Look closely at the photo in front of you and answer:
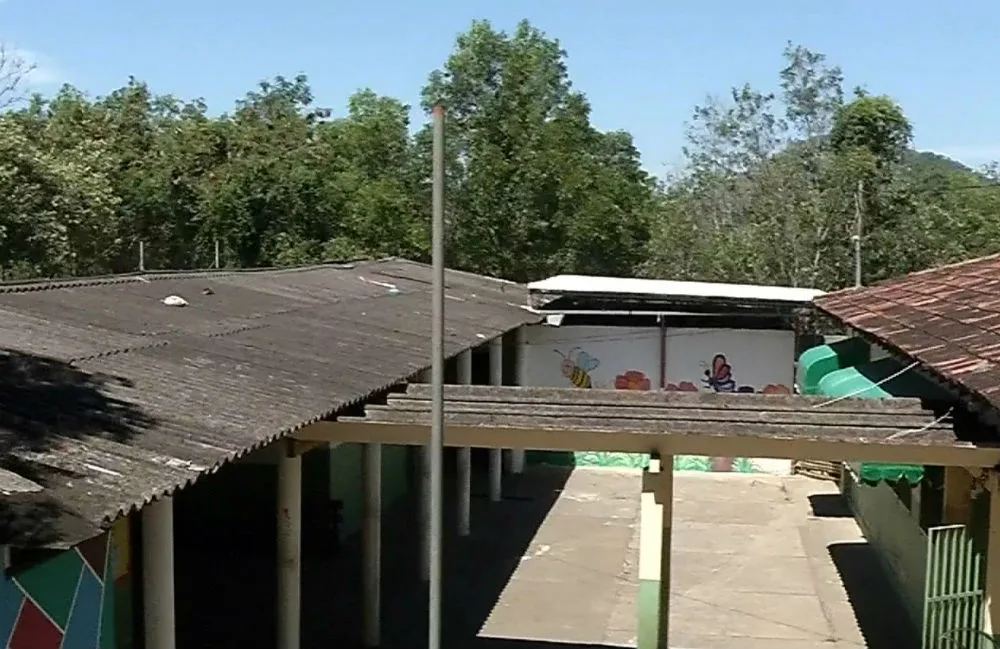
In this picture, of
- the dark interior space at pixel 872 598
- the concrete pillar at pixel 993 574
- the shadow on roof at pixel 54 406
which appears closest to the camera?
the shadow on roof at pixel 54 406

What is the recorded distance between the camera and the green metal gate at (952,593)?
25.7 ft

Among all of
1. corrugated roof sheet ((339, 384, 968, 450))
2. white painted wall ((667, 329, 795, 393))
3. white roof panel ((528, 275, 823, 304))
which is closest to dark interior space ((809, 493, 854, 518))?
white painted wall ((667, 329, 795, 393))

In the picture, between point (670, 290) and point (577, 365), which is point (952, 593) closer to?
point (670, 290)

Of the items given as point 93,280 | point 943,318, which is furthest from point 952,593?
point 93,280

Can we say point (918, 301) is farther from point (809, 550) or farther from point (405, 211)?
point (405, 211)

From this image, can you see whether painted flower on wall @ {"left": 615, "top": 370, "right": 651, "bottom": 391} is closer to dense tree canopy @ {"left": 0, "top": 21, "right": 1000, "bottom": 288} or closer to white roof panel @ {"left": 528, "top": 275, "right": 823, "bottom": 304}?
white roof panel @ {"left": 528, "top": 275, "right": 823, "bottom": 304}

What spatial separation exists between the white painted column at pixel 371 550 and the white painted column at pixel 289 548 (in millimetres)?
1408

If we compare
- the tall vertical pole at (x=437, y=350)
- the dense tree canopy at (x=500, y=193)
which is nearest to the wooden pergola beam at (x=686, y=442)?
the tall vertical pole at (x=437, y=350)

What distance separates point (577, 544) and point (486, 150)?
16854mm

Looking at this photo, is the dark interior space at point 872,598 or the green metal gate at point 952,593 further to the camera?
the dark interior space at point 872,598

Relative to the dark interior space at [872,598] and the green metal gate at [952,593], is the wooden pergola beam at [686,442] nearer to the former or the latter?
the green metal gate at [952,593]

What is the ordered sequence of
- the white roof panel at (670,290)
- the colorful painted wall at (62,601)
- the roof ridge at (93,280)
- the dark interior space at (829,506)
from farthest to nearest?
the white roof panel at (670,290) → the dark interior space at (829,506) → the roof ridge at (93,280) → the colorful painted wall at (62,601)

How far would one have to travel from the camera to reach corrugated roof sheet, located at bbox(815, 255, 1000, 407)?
7.58 m

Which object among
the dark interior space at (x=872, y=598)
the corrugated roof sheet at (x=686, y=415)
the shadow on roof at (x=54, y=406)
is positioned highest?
the shadow on roof at (x=54, y=406)
